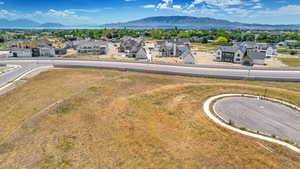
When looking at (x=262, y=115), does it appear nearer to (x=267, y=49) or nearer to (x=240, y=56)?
(x=240, y=56)

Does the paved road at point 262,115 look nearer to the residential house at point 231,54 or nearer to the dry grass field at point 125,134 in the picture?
the dry grass field at point 125,134

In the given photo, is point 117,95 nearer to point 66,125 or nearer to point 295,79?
point 66,125

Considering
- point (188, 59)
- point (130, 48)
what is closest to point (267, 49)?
point (188, 59)

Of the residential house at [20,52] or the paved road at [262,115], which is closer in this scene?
the paved road at [262,115]

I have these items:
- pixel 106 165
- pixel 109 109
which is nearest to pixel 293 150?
pixel 106 165

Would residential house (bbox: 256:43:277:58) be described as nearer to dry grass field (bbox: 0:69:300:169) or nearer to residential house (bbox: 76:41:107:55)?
dry grass field (bbox: 0:69:300:169)

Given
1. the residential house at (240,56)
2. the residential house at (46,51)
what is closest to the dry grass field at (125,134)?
the residential house at (240,56)
